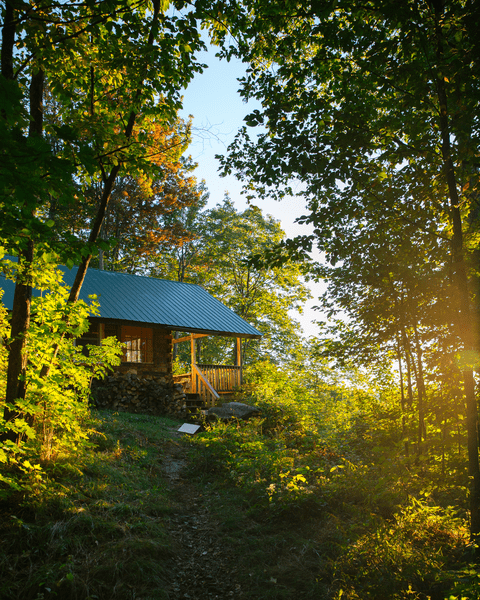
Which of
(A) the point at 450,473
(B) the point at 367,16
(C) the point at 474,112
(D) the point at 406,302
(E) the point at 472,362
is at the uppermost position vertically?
(B) the point at 367,16

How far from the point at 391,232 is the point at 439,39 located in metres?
1.76

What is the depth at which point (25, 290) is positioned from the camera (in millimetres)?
4285

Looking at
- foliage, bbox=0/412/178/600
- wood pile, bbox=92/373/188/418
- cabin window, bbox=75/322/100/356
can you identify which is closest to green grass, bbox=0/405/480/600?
foliage, bbox=0/412/178/600

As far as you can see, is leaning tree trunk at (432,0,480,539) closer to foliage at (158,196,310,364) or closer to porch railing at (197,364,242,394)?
porch railing at (197,364,242,394)

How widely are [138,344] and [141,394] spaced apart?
280 cm

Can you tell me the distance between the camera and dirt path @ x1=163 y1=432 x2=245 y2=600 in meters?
3.51

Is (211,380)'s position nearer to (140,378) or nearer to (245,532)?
(140,378)

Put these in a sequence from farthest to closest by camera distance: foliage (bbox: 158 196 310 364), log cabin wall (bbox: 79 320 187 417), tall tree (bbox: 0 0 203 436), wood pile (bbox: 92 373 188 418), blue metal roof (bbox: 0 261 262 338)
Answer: foliage (bbox: 158 196 310 364) → blue metal roof (bbox: 0 261 262 338) → log cabin wall (bbox: 79 320 187 417) → wood pile (bbox: 92 373 188 418) → tall tree (bbox: 0 0 203 436)

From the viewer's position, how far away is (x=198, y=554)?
4.13 m

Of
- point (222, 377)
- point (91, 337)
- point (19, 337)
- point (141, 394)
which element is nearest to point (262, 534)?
point (19, 337)


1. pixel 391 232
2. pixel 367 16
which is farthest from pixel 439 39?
pixel 391 232

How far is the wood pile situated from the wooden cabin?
1.75 ft

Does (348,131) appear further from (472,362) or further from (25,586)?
(25,586)

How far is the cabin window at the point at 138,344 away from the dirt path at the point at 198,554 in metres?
9.20
